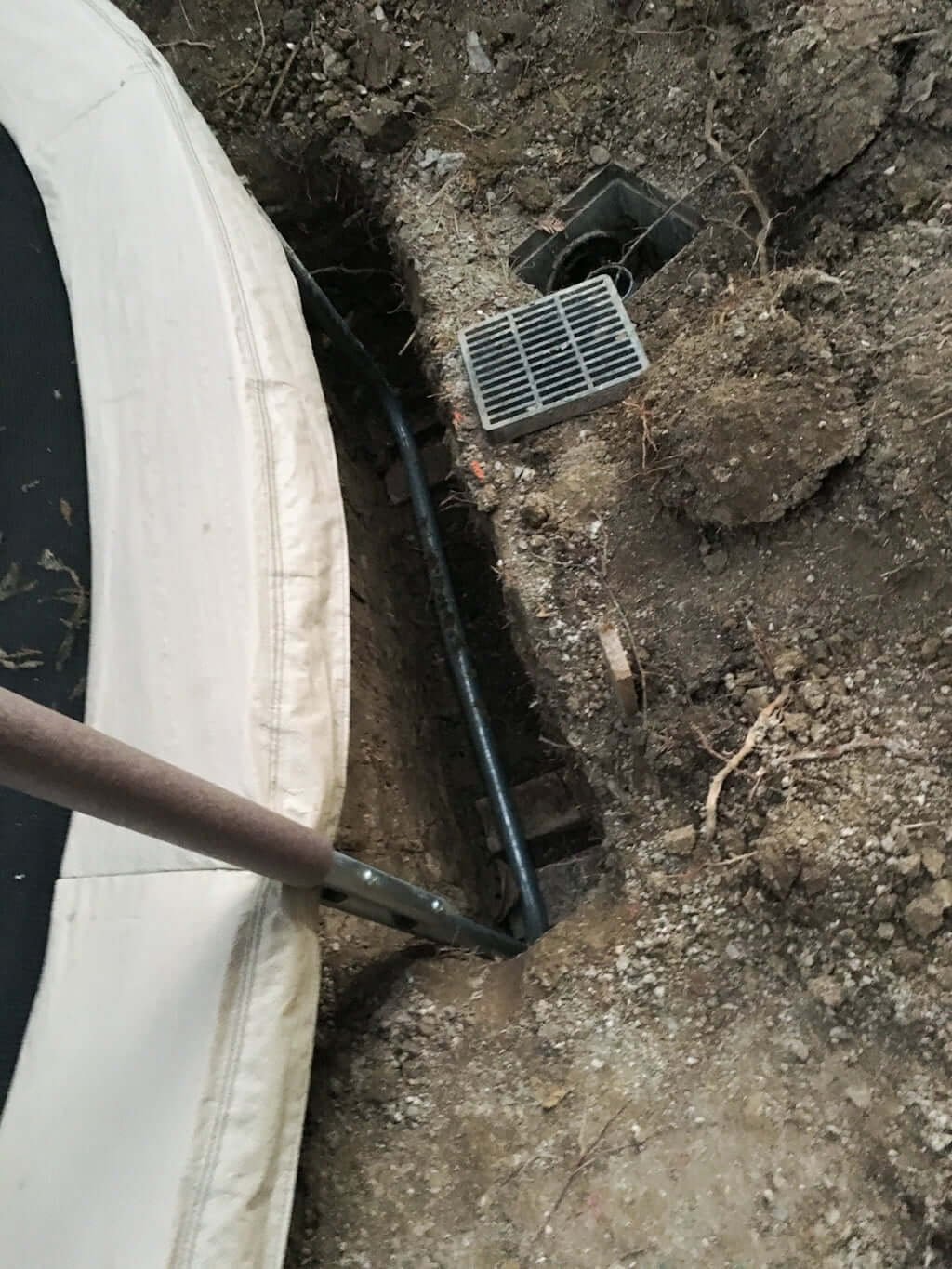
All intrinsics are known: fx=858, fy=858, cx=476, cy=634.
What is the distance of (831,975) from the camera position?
117 centimetres

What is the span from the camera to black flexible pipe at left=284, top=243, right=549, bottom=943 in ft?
5.96

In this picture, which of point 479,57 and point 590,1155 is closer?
point 590,1155

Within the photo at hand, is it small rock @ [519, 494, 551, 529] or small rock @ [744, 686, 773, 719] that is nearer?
small rock @ [744, 686, 773, 719]

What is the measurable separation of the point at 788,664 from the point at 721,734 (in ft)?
0.50

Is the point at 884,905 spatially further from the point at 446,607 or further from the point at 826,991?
the point at 446,607

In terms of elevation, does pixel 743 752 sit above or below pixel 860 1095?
above

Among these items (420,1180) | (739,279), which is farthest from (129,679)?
(739,279)

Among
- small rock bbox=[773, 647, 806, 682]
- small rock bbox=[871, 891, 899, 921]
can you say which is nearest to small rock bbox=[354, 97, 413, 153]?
small rock bbox=[773, 647, 806, 682]

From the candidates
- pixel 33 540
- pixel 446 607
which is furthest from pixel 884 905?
pixel 33 540

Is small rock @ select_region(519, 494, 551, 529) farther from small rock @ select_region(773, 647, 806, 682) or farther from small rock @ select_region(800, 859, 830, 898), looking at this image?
small rock @ select_region(800, 859, 830, 898)

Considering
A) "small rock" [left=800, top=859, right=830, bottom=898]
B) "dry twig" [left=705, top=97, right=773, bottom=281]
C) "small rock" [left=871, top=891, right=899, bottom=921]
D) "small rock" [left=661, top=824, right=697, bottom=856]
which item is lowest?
"small rock" [left=661, top=824, right=697, bottom=856]

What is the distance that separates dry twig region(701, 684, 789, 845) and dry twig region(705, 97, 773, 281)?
2.36ft

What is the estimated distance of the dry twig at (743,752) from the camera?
129 centimetres

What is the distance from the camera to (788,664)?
1.32 metres
